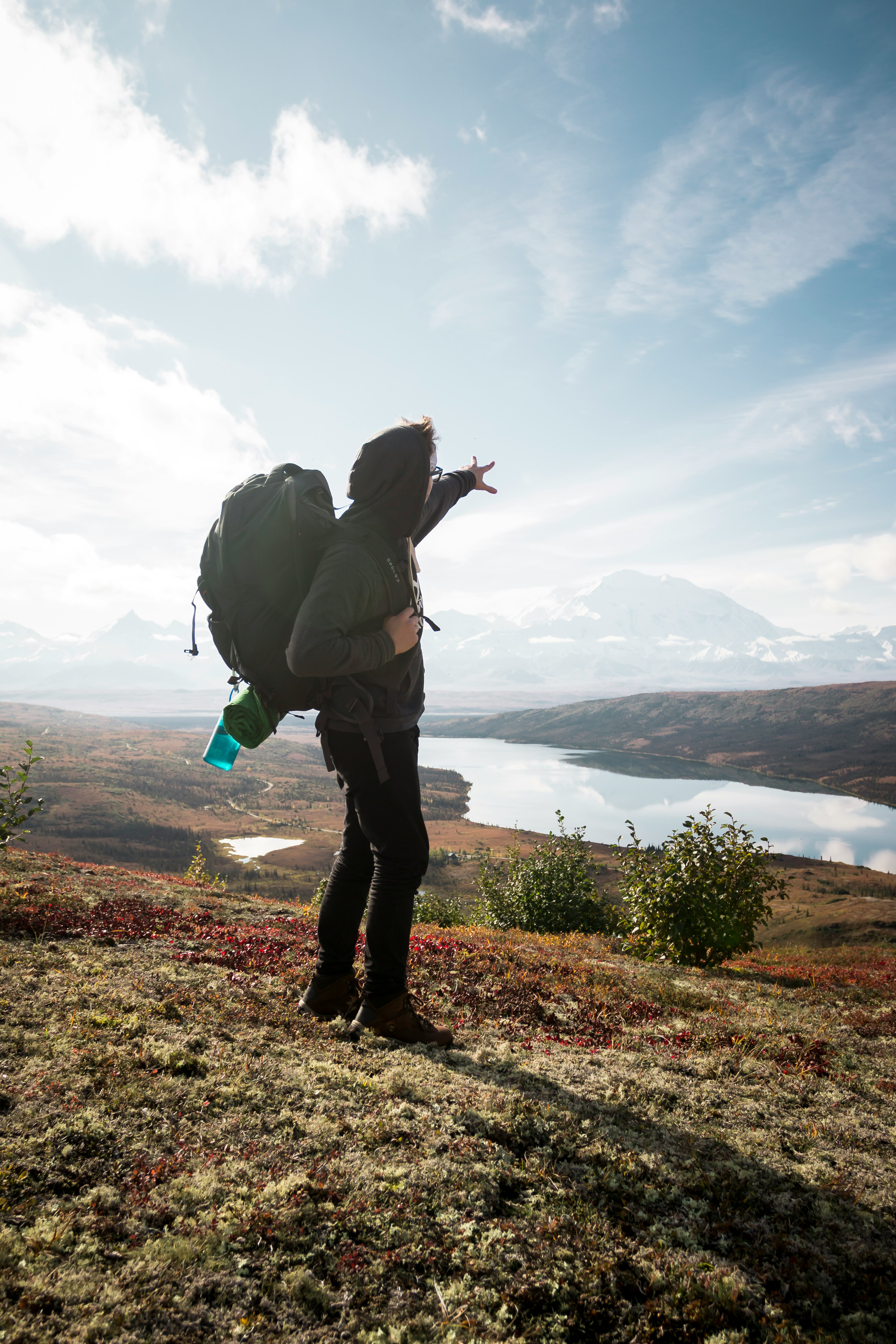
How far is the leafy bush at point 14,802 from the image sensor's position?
6.66m

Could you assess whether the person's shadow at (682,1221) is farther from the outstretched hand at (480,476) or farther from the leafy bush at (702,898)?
the leafy bush at (702,898)

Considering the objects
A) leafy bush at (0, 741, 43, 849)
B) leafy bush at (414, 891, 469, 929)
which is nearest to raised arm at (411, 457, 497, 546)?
leafy bush at (0, 741, 43, 849)

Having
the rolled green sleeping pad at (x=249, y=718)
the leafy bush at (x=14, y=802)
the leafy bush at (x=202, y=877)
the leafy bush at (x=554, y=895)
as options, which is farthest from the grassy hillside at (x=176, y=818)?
the rolled green sleeping pad at (x=249, y=718)

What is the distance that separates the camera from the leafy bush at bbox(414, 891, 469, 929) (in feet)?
59.5

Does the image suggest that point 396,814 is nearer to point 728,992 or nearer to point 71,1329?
point 71,1329

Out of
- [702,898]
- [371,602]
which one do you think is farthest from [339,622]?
[702,898]

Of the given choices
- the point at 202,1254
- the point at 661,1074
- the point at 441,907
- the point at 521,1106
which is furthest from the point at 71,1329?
the point at 441,907

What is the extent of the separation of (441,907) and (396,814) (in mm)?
16974

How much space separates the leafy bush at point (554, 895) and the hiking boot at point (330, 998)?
12891 millimetres

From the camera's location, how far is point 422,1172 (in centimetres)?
253

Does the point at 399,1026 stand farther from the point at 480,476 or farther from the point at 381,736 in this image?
the point at 480,476

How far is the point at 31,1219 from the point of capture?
6.62 feet

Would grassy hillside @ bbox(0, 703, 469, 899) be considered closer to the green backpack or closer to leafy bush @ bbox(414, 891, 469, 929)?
leafy bush @ bbox(414, 891, 469, 929)

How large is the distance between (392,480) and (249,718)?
5.54 ft
